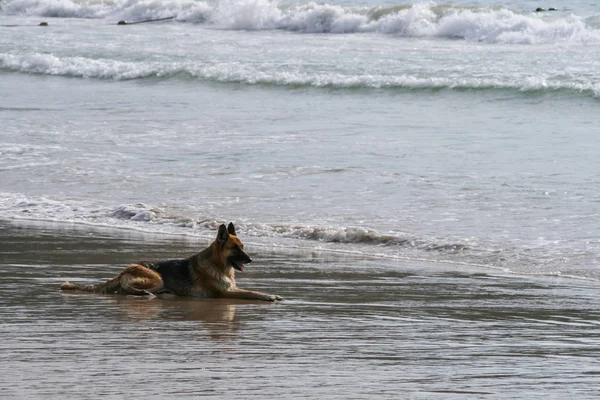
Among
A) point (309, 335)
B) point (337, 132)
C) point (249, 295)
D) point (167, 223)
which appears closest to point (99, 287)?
point (249, 295)

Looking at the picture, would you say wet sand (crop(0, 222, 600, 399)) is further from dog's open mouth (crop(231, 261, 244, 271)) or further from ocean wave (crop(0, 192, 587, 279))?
ocean wave (crop(0, 192, 587, 279))

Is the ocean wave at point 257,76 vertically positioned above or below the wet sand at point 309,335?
above

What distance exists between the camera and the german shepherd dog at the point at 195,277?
319 inches

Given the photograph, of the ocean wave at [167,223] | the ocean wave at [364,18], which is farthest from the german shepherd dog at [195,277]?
the ocean wave at [364,18]

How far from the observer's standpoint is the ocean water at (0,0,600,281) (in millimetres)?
11219

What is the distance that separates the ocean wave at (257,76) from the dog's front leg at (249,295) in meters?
13.7

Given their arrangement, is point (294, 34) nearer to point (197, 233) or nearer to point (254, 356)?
point (197, 233)

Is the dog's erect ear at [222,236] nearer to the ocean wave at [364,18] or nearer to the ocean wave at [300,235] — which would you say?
the ocean wave at [300,235]

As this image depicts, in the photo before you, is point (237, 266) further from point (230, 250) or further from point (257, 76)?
point (257, 76)

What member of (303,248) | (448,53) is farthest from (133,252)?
(448,53)

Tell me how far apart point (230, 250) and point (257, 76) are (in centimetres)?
1692

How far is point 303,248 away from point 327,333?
3.71 meters

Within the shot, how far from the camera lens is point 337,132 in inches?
683

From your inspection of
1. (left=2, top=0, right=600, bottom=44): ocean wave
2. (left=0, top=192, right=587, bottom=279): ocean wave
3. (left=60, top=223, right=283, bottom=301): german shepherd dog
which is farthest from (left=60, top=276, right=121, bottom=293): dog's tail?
(left=2, top=0, right=600, bottom=44): ocean wave
